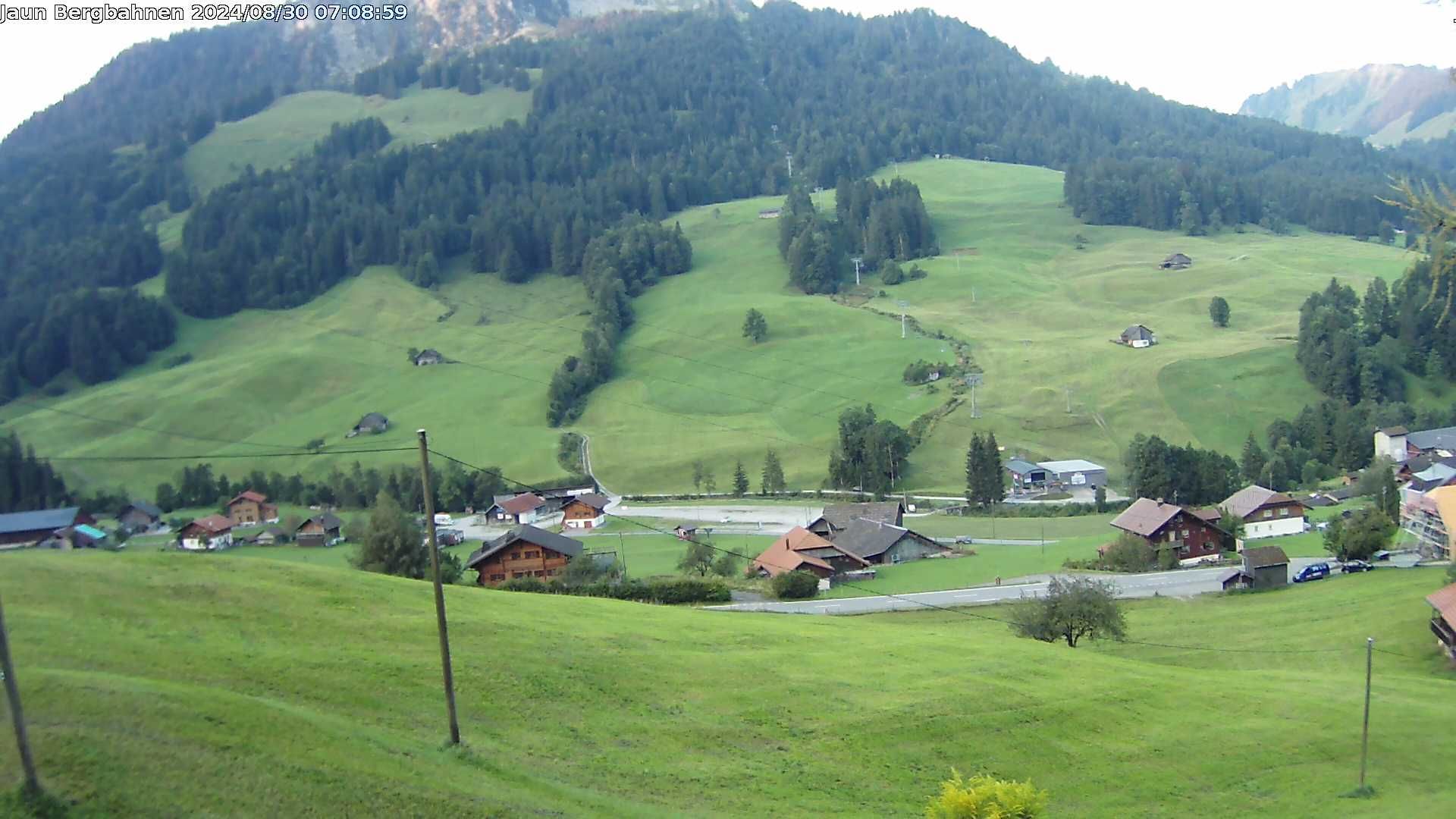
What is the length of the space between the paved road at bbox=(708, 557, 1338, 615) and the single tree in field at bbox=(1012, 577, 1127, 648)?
5260 mm

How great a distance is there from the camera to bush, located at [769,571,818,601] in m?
53.9

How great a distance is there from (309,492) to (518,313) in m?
55.8

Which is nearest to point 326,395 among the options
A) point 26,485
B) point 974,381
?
point 26,485

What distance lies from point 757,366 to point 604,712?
91921mm

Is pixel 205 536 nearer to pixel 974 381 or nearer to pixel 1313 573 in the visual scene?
pixel 974 381

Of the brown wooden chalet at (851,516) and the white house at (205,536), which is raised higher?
the brown wooden chalet at (851,516)

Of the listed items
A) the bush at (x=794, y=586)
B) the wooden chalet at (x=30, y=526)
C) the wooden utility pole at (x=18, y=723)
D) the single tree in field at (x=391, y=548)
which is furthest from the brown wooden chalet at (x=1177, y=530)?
the wooden chalet at (x=30, y=526)

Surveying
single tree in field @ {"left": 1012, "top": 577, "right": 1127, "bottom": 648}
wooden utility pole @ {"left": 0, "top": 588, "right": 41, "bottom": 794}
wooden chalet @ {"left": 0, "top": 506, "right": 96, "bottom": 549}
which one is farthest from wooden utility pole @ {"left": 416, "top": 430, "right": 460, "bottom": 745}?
wooden chalet @ {"left": 0, "top": 506, "right": 96, "bottom": 549}

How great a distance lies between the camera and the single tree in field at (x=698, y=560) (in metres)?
59.5

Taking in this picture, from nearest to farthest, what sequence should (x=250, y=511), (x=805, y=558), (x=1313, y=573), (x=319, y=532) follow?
(x=1313, y=573) → (x=805, y=558) → (x=319, y=532) → (x=250, y=511)

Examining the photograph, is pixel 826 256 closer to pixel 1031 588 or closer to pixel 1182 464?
pixel 1182 464

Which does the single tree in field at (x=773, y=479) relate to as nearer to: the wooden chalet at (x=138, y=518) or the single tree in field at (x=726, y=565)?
the single tree in field at (x=726, y=565)

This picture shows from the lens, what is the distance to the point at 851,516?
236ft

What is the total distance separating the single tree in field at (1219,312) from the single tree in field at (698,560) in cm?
7404
